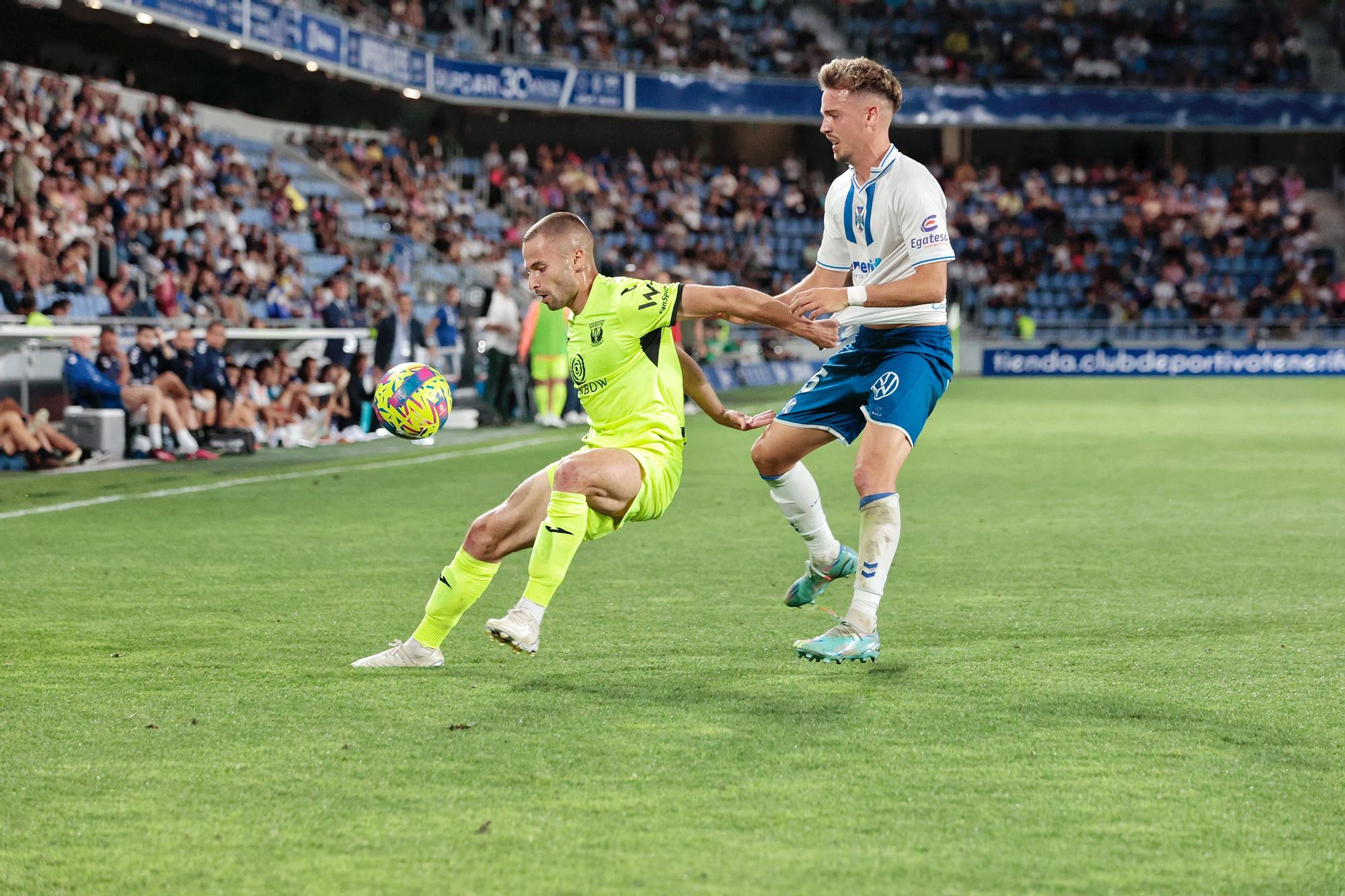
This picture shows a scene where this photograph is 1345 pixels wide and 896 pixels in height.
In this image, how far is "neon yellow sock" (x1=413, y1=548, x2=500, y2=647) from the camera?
18.5 feet

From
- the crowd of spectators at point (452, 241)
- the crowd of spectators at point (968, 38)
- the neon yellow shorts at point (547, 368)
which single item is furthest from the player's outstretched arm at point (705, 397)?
the crowd of spectators at point (968, 38)

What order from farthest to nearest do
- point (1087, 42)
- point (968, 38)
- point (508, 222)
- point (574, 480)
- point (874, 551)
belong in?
point (1087, 42) < point (968, 38) < point (508, 222) < point (874, 551) < point (574, 480)

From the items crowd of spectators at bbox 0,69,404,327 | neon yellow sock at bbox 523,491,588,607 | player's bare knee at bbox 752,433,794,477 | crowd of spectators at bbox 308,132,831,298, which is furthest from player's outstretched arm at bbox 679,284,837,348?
crowd of spectators at bbox 308,132,831,298

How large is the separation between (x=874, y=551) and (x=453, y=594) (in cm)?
169

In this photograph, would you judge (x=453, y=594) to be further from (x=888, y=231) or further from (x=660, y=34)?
(x=660, y=34)

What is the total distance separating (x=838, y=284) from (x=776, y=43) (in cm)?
3716

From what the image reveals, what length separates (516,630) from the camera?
5.28 m

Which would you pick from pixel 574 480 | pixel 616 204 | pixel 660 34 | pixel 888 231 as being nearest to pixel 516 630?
pixel 574 480

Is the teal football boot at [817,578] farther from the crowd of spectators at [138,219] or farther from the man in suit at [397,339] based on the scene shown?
the crowd of spectators at [138,219]

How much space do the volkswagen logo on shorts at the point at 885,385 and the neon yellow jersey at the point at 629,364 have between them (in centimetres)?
89

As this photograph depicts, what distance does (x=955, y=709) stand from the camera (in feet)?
16.8

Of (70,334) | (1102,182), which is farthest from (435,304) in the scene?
(1102,182)

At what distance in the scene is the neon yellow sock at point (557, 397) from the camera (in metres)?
20.5

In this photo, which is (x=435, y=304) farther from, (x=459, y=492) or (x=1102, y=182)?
(x=1102, y=182)
